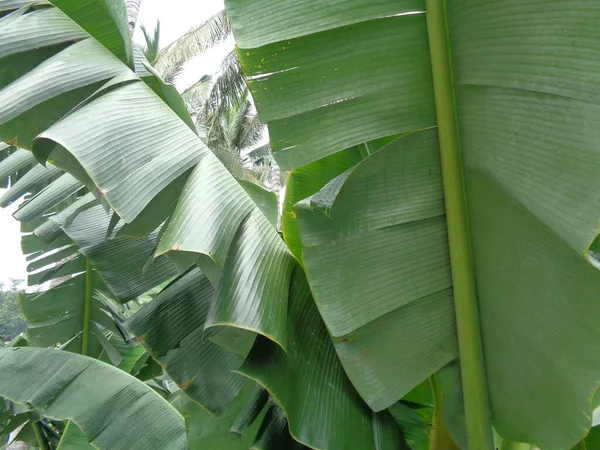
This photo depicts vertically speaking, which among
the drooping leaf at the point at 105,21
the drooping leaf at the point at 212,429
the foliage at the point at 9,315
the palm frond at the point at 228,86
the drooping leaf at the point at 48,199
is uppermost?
the drooping leaf at the point at 105,21

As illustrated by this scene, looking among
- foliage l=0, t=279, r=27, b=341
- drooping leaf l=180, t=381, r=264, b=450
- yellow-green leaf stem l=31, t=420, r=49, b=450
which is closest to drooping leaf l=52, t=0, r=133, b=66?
drooping leaf l=180, t=381, r=264, b=450

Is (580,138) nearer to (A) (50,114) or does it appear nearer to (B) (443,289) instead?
(B) (443,289)

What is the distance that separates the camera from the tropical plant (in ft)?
3.05

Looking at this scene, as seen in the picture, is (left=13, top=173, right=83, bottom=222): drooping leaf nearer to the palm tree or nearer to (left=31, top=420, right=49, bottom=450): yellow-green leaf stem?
(left=31, top=420, right=49, bottom=450): yellow-green leaf stem

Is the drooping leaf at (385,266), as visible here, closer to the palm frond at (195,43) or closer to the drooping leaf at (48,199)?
the drooping leaf at (48,199)

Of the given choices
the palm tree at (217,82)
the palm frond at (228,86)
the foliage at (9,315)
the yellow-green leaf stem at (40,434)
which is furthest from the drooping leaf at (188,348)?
the palm frond at (228,86)

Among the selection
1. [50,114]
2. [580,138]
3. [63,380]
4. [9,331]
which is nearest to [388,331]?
[580,138]

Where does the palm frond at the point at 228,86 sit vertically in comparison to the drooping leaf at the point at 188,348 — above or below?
below

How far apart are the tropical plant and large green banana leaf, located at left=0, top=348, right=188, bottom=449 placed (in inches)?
18.6

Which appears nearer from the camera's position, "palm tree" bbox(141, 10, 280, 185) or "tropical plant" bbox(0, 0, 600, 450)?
"tropical plant" bbox(0, 0, 600, 450)

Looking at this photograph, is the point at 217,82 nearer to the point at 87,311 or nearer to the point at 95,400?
the point at 87,311

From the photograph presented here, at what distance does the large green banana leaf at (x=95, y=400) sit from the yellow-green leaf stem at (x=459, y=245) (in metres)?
0.90

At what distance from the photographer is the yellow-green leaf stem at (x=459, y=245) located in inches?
40.8

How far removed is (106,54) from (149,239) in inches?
22.2
